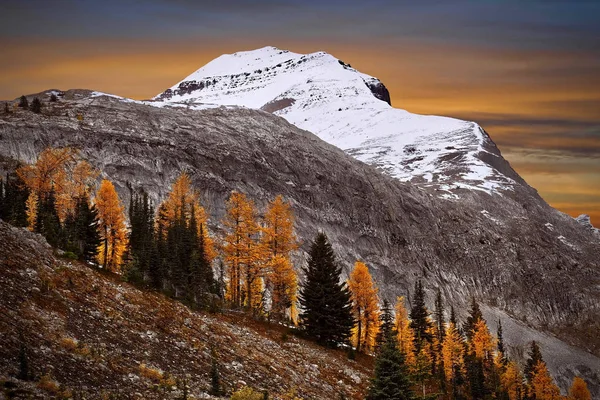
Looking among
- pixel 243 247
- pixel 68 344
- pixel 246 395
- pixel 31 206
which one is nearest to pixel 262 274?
pixel 243 247

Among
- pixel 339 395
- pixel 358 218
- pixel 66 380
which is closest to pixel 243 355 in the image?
pixel 339 395

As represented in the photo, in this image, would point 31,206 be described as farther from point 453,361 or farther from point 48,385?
point 453,361

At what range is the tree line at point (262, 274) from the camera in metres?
52.2

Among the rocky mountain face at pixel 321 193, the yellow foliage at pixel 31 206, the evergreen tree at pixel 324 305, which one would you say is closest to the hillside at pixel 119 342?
the evergreen tree at pixel 324 305

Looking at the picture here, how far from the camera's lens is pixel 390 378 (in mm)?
39750

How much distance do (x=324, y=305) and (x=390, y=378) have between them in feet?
68.6

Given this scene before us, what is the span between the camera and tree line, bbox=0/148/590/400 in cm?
5225

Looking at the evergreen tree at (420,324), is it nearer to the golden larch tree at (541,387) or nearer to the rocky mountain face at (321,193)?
the golden larch tree at (541,387)

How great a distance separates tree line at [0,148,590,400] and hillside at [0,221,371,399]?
4.18 meters

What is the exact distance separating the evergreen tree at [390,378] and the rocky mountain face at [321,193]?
9296 centimetres

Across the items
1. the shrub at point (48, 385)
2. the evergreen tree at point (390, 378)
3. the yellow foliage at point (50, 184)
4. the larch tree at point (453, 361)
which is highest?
the yellow foliage at point (50, 184)

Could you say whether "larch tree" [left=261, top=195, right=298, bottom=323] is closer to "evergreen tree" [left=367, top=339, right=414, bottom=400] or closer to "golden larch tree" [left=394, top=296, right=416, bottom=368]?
"golden larch tree" [left=394, top=296, right=416, bottom=368]

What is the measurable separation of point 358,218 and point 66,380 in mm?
154878

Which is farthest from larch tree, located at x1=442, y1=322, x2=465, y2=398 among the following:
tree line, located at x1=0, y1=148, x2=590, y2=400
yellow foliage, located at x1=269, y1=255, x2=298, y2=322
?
yellow foliage, located at x1=269, y1=255, x2=298, y2=322
